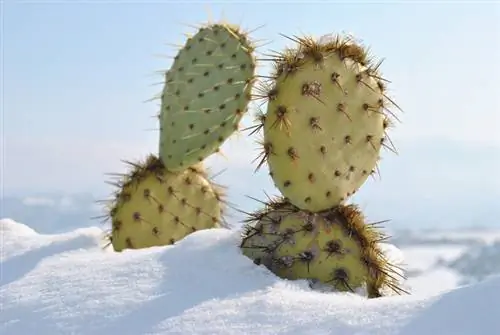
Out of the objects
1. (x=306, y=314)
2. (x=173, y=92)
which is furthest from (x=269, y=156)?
(x=173, y=92)

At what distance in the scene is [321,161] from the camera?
1.92 meters

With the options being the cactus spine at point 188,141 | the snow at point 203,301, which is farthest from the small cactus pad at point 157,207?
the snow at point 203,301

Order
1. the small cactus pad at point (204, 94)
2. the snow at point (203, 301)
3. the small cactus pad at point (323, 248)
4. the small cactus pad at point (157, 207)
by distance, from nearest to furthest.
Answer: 1. the snow at point (203, 301)
2. the small cactus pad at point (323, 248)
3. the small cactus pad at point (204, 94)
4. the small cactus pad at point (157, 207)

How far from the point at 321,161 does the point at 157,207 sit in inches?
43.6

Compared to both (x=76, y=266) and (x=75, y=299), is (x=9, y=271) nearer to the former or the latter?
(x=76, y=266)

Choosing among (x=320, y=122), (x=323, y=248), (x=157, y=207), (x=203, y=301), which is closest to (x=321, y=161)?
(x=320, y=122)

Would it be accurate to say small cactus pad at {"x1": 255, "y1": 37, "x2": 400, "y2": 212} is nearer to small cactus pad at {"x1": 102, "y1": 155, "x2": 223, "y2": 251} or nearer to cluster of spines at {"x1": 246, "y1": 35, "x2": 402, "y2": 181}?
cluster of spines at {"x1": 246, "y1": 35, "x2": 402, "y2": 181}

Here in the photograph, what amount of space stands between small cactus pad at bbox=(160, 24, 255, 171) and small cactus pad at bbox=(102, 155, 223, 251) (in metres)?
0.07

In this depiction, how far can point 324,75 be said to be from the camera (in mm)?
1919

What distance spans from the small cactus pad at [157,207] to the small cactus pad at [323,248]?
2.98ft

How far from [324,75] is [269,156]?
259 millimetres

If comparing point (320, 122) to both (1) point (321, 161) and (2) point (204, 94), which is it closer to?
(1) point (321, 161)

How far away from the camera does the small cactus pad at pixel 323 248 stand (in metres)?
1.88

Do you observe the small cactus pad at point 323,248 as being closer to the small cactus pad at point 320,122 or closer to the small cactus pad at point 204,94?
the small cactus pad at point 320,122
